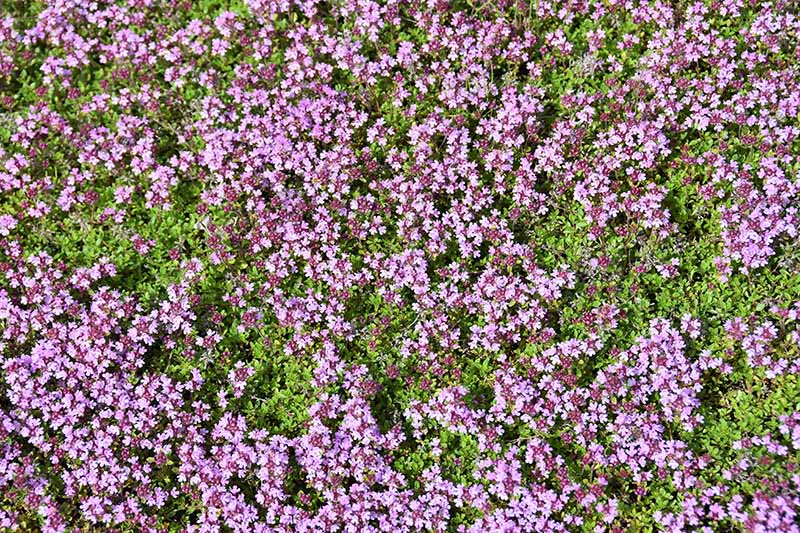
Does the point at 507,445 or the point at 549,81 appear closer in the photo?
the point at 507,445

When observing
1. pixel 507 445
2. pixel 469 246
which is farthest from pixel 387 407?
pixel 469 246

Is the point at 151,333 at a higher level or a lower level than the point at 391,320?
lower

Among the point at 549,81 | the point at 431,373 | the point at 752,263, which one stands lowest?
the point at 431,373

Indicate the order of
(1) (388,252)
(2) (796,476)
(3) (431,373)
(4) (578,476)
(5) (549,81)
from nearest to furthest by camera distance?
(2) (796,476) < (4) (578,476) < (3) (431,373) < (1) (388,252) < (5) (549,81)

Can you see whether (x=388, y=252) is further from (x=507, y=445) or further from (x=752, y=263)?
(x=752, y=263)

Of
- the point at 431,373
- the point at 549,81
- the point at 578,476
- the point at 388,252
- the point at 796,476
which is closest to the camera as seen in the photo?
the point at 796,476

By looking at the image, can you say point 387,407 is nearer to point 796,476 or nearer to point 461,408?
point 461,408
